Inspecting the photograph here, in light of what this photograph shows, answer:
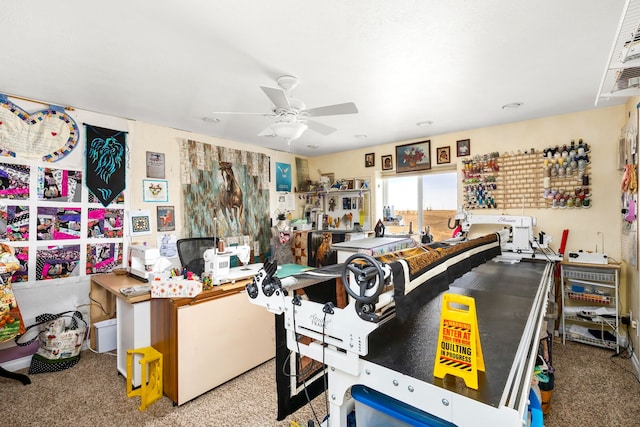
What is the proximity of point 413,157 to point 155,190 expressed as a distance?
3473 mm

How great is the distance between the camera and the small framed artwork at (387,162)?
4506 mm

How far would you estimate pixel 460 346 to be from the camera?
0.82 meters

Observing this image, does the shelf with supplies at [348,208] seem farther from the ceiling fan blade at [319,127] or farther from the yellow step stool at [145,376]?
the yellow step stool at [145,376]

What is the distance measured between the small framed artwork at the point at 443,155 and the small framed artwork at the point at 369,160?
984 millimetres

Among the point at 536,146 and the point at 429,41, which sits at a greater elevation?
the point at 429,41

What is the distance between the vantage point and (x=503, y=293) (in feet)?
5.50

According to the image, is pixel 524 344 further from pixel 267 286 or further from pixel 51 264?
pixel 51 264

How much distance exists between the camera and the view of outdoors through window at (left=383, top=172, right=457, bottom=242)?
4.23 meters

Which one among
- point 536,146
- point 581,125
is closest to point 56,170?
point 536,146

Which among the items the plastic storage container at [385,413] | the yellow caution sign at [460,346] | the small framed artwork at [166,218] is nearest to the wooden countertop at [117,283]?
the small framed artwork at [166,218]

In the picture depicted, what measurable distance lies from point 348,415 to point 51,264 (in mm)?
3230

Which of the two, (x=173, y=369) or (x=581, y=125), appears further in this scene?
(x=581, y=125)

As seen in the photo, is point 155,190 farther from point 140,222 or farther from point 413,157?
point 413,157

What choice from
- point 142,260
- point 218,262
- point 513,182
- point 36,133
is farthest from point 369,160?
point 36,133
